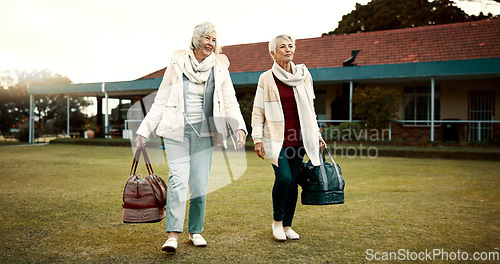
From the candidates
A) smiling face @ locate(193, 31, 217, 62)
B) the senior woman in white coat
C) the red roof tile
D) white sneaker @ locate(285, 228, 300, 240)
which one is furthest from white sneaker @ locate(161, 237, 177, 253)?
the red roof tile

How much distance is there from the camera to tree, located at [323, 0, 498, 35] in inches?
1268

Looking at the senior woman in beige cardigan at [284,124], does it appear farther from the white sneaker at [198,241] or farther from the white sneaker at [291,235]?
the white sneaker at [198,241]

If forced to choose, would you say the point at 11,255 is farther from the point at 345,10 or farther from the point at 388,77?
the point at 345,10

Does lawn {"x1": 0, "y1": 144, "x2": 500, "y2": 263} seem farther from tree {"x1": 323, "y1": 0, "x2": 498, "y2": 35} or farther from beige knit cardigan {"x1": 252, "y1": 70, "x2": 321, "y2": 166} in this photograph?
tree {"x1": 323, "y1": 0, "x2": 498, "y2": 35}

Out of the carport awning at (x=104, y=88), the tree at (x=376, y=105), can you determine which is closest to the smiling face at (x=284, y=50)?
the tree at (x=376, y=105)

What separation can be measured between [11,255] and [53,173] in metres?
5.72

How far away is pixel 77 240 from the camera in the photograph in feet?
12.1

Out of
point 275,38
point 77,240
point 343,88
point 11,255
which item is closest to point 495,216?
point 275,38

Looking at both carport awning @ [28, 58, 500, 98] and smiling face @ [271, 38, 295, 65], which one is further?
carport awning @ [28, 58, 500, 98]

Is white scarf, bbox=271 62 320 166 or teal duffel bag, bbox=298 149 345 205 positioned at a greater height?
white scarf, bbox=271 62 320 166

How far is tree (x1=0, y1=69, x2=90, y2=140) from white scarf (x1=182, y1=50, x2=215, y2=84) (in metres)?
37.5

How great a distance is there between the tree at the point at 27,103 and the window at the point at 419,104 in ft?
97.0

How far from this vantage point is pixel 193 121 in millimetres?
3438

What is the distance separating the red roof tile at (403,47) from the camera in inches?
763
